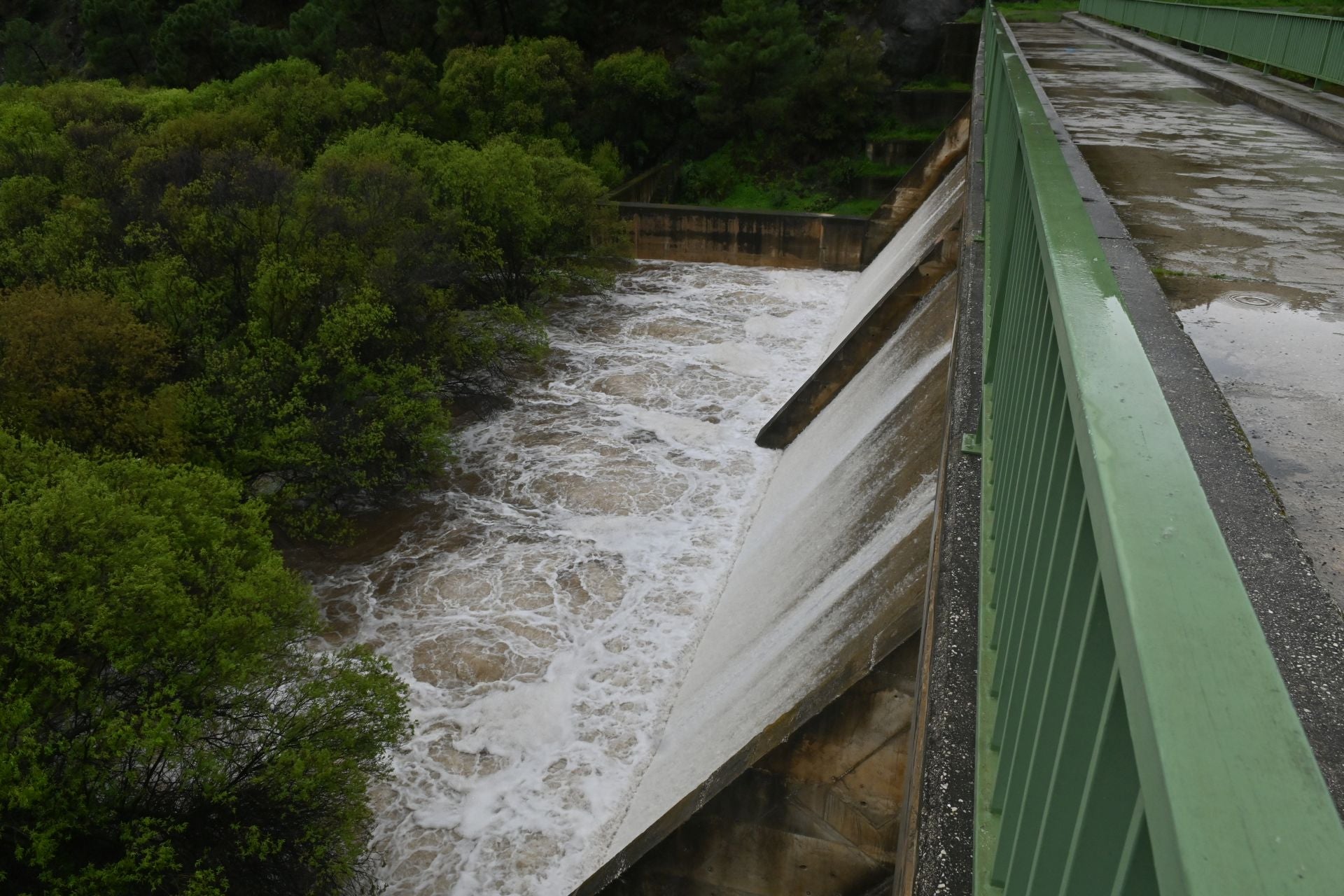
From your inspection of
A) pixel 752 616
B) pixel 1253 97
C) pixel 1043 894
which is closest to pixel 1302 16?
pixel 1253 97

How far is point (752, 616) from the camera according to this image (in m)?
11.4

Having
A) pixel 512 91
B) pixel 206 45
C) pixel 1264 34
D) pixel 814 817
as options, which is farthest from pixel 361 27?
pixel 814 817

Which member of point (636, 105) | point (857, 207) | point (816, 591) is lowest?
point (816, 591)

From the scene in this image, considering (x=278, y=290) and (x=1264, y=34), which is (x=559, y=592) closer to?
(x=278, y=290)

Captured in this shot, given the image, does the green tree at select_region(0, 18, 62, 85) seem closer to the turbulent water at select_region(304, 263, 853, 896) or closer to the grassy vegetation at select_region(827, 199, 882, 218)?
the grassy vegetation at select_region(827, 199, 882, 218)

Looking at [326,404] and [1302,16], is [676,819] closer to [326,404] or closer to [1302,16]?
[326,404]

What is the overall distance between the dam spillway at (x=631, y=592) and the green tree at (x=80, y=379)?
10.8 feet

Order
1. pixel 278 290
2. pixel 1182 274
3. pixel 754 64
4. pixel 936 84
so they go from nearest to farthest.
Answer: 1. pixel 1182 274
2. pixel 278 290
3. pixel 754 64
4. pixel 936 84

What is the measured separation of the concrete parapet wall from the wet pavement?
550 inches

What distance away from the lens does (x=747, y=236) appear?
89.9 feet

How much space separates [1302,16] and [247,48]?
1648 inches

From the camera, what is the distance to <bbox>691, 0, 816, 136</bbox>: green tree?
33688 millimetres

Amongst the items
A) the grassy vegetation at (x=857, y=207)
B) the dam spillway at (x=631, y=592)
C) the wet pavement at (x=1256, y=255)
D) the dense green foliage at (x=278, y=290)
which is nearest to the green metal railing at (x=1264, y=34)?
the wet pavement at (x=1256, y=255)

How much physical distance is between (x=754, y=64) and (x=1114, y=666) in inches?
1396
